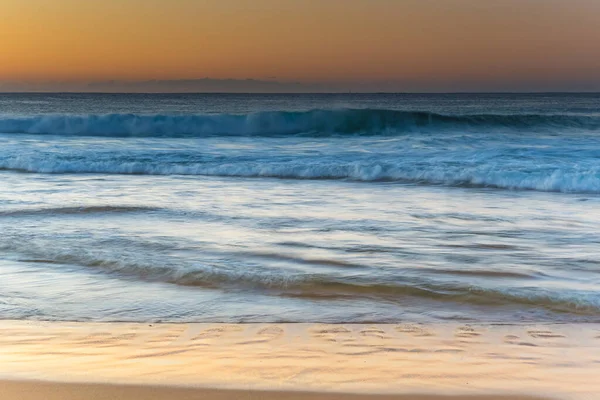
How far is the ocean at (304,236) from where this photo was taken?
5121mm

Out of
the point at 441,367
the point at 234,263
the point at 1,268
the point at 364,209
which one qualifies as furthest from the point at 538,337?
the point at 364,209

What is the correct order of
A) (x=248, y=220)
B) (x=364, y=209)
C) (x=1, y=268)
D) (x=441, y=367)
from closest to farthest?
(x=441, y=367), (x=1, y=268), (x=248, y=220), (x=364, y=209)

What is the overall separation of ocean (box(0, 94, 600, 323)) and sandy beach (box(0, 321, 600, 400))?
35 centimetres

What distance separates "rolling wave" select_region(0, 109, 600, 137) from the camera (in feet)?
96.4

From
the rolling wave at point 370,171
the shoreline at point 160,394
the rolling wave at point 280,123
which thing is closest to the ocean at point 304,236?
the rolling wave at point 370,171

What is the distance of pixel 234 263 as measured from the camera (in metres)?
6.36

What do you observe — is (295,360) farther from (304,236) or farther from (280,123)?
(280,123)

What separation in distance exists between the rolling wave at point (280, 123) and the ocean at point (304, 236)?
377 inches

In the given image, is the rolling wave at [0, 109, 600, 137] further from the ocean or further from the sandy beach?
the sandy beach

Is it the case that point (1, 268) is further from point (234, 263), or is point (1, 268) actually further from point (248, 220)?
point (248, 220)

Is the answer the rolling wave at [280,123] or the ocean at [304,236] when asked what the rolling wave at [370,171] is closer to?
the ocean at [304,236]

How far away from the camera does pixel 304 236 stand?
775 cm

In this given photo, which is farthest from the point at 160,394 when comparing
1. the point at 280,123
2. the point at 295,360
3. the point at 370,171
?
the point at 280,123

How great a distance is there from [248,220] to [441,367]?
17.7 feet
